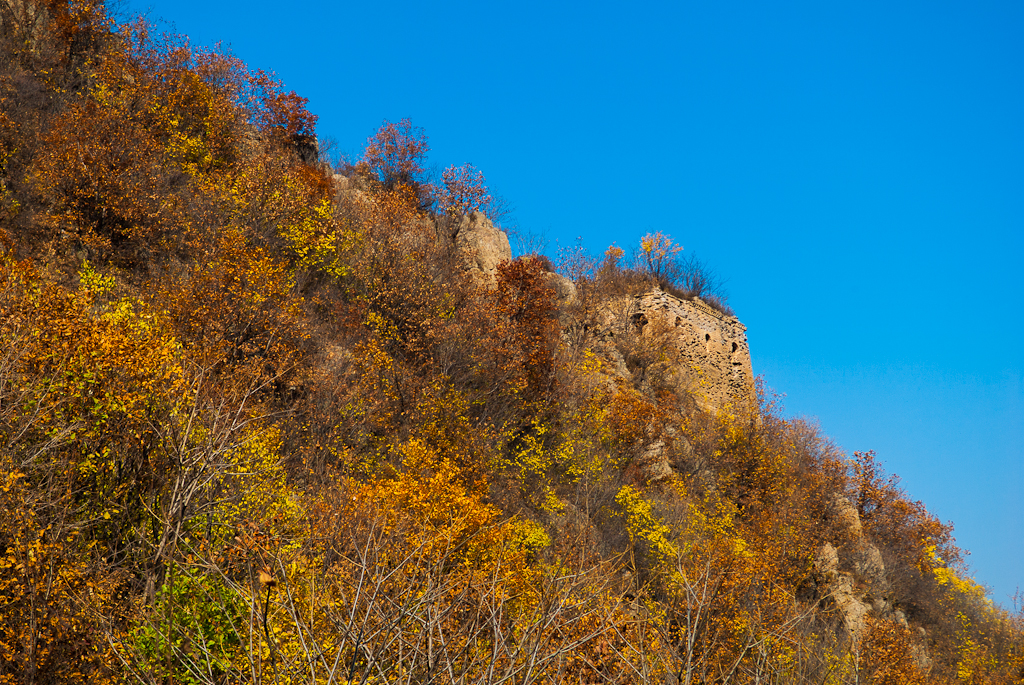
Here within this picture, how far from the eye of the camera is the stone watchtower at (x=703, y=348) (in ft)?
136

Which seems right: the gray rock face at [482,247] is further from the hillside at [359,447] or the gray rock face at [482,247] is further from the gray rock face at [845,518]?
the gray rock face at [845,518]

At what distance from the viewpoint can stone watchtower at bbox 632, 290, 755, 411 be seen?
41469mm

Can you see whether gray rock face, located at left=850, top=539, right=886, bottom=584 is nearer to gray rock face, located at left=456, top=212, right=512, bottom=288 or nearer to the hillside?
the hillside

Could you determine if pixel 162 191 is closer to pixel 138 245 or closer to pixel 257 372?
pixel 138 245

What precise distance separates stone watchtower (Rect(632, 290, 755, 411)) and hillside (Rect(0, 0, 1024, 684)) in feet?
0.74

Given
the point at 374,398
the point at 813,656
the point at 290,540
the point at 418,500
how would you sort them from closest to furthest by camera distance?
the point at 290,540 → the point at 418,500 → the point at 813,656 → the point at 374,398

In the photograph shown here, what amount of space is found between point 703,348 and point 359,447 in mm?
26258

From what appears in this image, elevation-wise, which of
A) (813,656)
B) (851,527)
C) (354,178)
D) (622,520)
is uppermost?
(354,178)

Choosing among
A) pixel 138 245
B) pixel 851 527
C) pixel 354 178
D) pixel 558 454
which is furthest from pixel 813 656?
pixel 354 178

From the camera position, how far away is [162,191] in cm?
2627

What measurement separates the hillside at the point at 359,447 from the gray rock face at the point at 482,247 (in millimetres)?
185

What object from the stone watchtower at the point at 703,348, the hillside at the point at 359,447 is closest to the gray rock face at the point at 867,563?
the hillside at the point at 359,447

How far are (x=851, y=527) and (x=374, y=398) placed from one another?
1051 inches

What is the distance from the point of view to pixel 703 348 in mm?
42625
